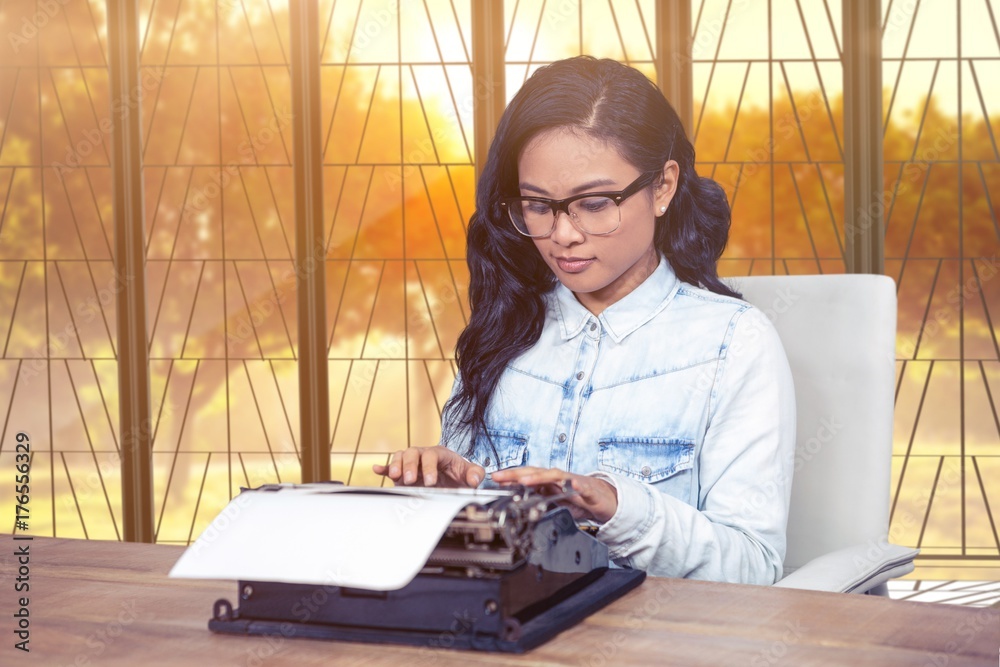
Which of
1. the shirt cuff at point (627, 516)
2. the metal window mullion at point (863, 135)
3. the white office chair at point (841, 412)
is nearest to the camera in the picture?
the shirt cuff at point (627, 516)

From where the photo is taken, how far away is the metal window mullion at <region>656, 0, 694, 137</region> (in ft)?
11.8

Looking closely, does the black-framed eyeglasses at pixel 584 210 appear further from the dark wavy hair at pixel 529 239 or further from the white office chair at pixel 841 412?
the white office chair at pixel 841 412

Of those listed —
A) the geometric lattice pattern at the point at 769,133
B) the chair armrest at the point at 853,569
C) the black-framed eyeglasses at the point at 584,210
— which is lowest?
the chair armrest at the point at 853,569

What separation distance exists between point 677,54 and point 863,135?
72 cm

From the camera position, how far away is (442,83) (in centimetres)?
373

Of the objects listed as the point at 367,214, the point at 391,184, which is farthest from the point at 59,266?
the point at 391,184

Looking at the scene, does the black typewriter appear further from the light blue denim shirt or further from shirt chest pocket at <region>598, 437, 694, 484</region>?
shirt chest pocket at <region>598, 437, 694, 484</region>

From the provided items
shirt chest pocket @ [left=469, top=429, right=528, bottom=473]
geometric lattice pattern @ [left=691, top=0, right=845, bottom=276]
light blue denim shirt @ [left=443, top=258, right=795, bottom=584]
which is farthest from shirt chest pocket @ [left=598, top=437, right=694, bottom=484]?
geometric lattice pattern @ [left=691, top=0, right=845, bottom=276]

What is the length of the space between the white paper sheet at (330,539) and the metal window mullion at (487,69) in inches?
114

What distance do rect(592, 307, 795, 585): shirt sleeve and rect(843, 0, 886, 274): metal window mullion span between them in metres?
2.23

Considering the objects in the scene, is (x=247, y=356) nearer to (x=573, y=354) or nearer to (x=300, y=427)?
(x=300, y=427)

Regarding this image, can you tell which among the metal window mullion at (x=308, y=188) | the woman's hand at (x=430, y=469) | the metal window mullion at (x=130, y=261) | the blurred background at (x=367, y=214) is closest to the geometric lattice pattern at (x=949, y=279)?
the blurred background at (x=367, y=214)

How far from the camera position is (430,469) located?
118 cm

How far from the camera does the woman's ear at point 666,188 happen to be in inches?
61.5
